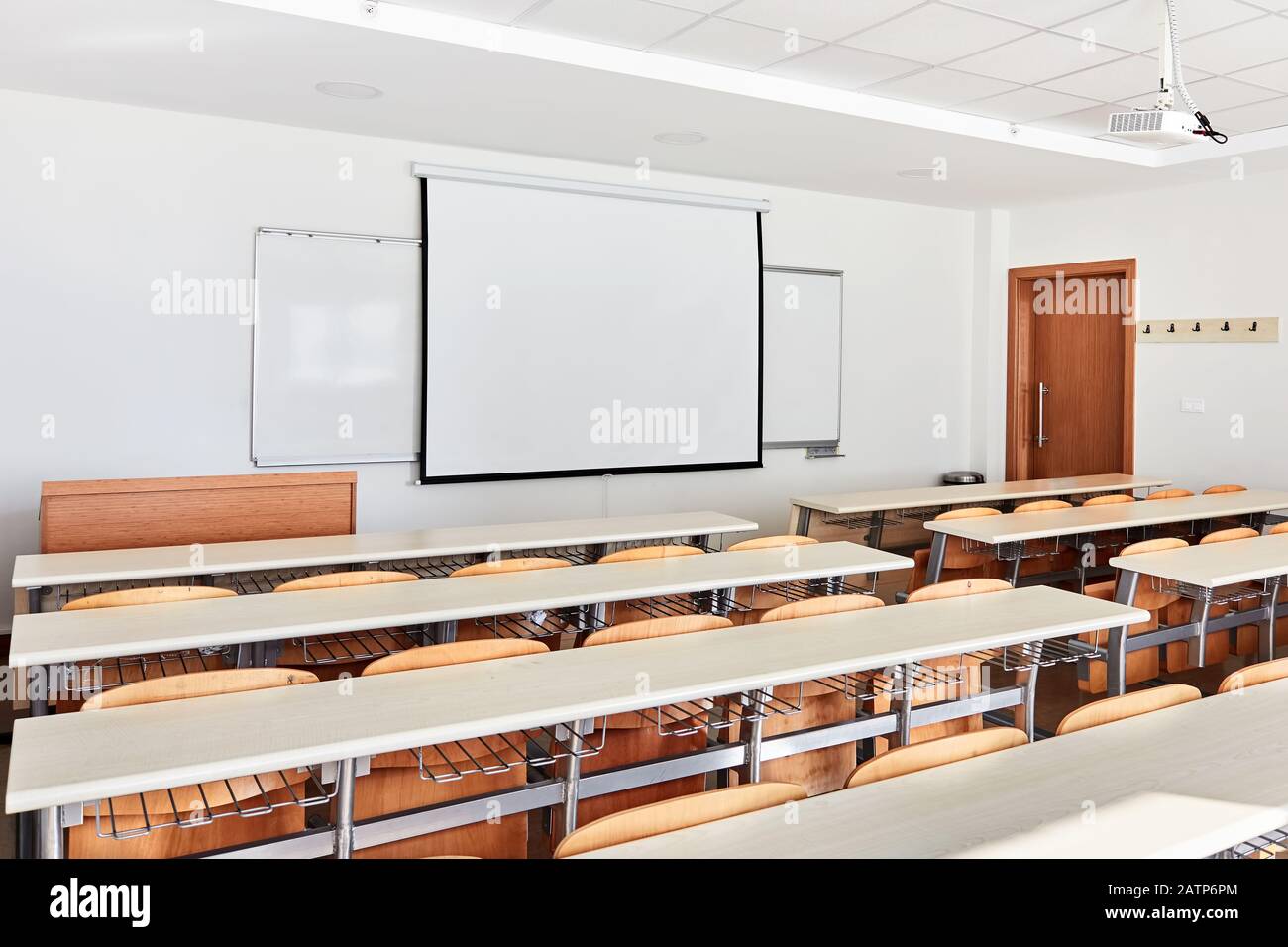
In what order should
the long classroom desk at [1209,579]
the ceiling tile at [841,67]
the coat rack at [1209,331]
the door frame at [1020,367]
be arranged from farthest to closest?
the door frame at [1020,367]
the coat rack at [1209,331]
the ceiling tile at [841,67]
the long classroom desk at [1209,579]

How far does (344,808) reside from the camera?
1939mm

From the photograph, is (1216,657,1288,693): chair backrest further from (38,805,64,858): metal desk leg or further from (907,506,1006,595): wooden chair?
(38,805,64,858): metal desk leg

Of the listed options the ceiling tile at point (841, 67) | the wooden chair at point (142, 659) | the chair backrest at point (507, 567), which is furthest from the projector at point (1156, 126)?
the wooden chair at point (142, 659)

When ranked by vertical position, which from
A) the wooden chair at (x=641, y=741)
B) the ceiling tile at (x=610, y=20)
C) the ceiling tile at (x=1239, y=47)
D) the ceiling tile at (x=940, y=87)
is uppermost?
the ceiling tile at (x=940, y=87)

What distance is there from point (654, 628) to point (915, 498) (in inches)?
121

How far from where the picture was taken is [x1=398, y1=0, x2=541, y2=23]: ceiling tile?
3.69 metres

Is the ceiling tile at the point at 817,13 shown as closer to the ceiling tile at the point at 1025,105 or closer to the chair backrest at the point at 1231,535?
the ceiling tile at the point at 1025,105

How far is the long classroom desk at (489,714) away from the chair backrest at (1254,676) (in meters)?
0.46

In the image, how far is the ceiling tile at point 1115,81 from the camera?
14.4 feet

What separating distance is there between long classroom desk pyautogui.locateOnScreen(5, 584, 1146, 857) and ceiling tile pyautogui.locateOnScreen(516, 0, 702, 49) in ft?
7.95

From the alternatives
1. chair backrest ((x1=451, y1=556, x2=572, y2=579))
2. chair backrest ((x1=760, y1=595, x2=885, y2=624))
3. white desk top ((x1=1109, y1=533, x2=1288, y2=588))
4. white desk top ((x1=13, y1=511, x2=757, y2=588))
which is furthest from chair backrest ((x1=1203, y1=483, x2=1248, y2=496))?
chair backrest ((x1=451, y1=556, x2=572, y2=579))

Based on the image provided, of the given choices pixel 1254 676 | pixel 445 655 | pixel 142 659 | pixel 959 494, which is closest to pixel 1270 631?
pixel 959 494

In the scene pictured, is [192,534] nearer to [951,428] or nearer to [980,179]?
[980,179]
